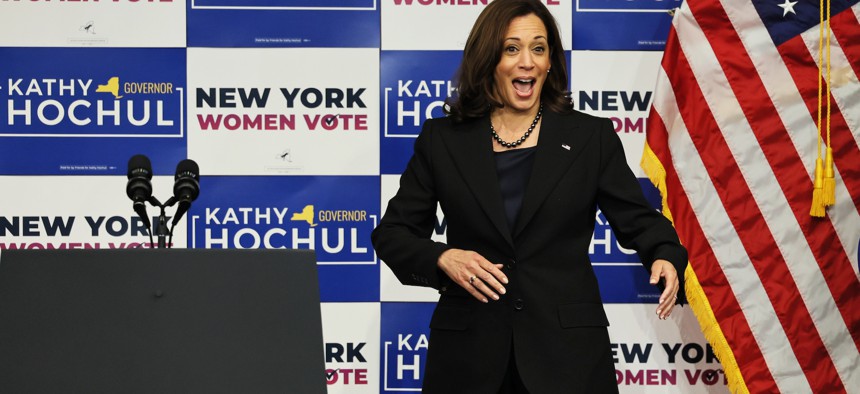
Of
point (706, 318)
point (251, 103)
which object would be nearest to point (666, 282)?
point (706, 318)

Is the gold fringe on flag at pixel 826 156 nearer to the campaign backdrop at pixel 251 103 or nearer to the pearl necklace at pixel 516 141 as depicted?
the campaign backdrop at pixel 251 103

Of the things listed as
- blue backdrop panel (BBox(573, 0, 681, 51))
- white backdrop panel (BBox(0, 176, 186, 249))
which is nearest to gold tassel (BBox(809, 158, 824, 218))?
blue backdrop panel (BBox(573, 0, 681, 51))

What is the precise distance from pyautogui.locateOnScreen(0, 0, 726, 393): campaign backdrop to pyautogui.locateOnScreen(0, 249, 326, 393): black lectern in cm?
215

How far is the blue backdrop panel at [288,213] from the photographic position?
3.90 metres

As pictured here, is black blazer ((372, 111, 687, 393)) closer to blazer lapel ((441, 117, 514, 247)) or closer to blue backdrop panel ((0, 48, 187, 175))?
blazer lapel ((441, 117, 514, 247))

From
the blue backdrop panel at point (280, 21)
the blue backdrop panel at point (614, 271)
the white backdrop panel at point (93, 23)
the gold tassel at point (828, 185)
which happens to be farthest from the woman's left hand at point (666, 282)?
the white backdrop panel at point (93, 23)

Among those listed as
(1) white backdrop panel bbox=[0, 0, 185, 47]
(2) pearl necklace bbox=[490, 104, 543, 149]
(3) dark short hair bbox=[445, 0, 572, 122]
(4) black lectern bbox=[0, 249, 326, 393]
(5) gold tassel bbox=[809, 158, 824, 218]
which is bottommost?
(4) black lectern bbox=[0, 249, 326, 393]

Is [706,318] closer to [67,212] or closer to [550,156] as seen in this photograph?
[550,156]

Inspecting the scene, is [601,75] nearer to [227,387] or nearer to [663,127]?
[663,127]

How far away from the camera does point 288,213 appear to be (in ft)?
12.8

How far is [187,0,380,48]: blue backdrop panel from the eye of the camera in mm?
3893

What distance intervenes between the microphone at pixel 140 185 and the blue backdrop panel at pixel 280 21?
5.78 ft

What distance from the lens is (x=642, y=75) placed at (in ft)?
12.8

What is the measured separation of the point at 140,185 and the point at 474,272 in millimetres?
772
